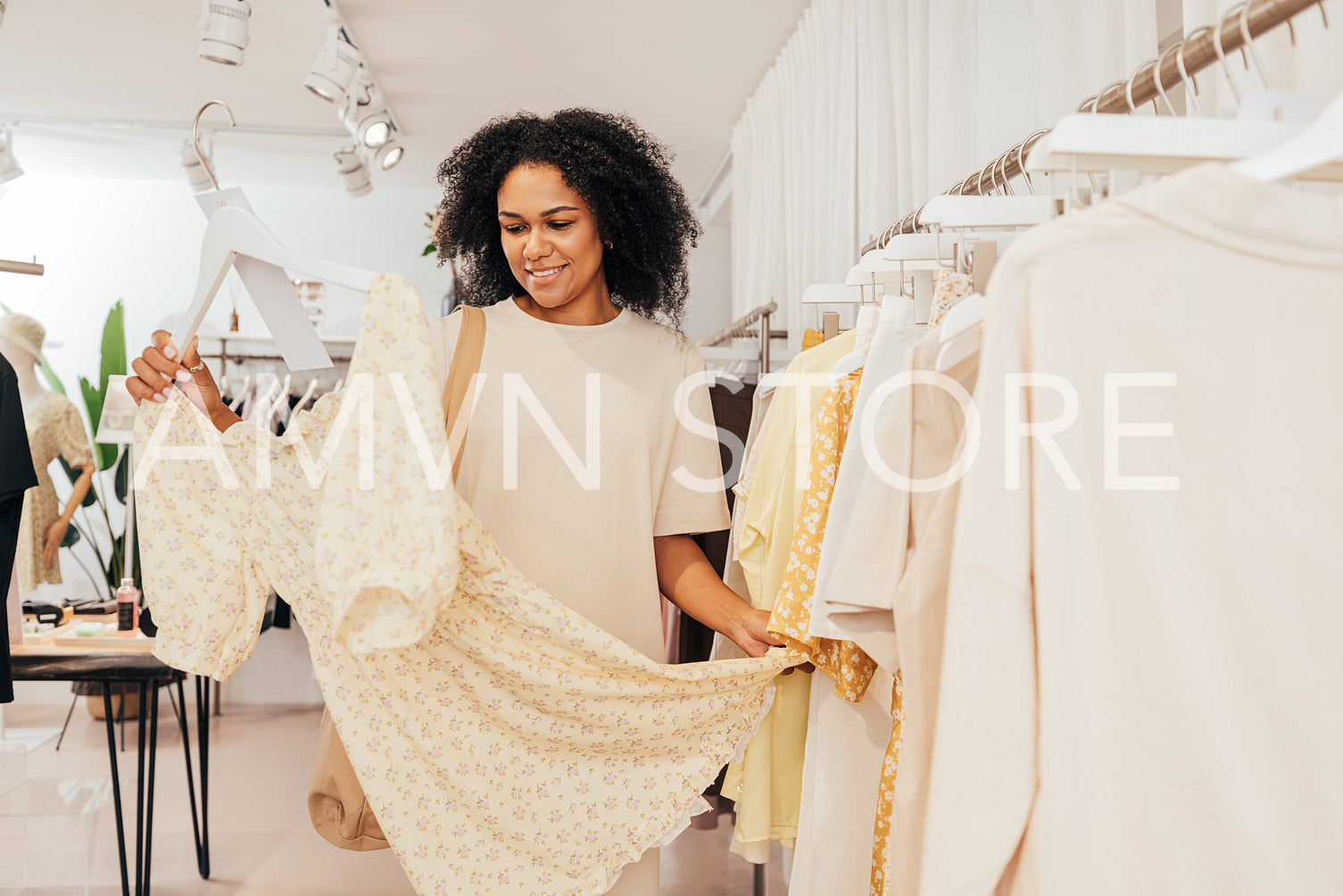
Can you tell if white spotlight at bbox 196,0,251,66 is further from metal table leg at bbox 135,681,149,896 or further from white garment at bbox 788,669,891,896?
white garment at bbox 788,669,891,896

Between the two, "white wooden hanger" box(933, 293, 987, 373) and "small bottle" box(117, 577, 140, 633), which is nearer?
"white wooden hanger" box(933, 293, 987, 373)

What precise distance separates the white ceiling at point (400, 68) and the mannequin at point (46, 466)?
124cm

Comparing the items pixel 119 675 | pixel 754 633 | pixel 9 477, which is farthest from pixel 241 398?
→ pixel 754 633

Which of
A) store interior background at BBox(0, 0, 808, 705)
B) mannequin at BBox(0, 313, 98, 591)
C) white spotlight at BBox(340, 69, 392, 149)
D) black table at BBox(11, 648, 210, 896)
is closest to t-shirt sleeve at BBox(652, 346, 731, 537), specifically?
black table at BBox(11, 648, 210, 896)

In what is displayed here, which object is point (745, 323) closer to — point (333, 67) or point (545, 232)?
point (545, 232)

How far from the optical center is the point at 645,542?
1.60m

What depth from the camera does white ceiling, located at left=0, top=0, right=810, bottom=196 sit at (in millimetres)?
3511

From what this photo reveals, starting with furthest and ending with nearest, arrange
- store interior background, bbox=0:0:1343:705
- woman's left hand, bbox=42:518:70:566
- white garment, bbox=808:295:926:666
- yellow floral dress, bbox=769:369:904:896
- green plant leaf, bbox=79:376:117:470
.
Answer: green plant leaf, bbox=79:376:117:470 → woman's left hand, bbox=42:518:70:566 → store interior background, bbox=0:0:1343:705 → yellow floral dress, bbox=769:369:904:896 → white garment, bbox=808:295:926:666

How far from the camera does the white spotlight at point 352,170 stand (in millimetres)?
4570

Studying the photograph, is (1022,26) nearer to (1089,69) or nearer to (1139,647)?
(1089,69)

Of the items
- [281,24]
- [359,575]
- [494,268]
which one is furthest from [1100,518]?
[281,24]

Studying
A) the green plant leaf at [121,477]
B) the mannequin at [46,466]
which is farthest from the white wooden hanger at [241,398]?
the green plant leaf at [121,477]

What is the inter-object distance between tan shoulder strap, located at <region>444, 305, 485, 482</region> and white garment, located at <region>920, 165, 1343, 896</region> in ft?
2.84

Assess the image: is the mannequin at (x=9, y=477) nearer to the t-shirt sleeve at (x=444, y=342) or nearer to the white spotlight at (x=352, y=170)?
the t-shirt sleeve at (x=444, y=342)
